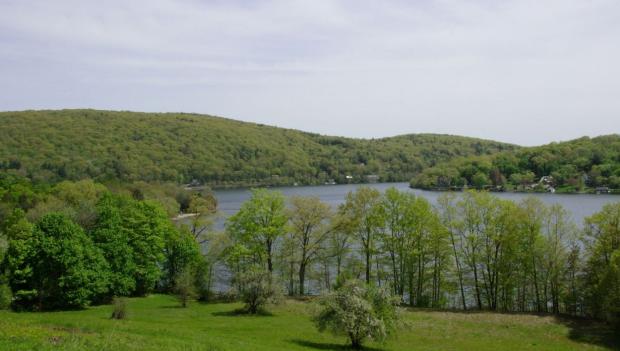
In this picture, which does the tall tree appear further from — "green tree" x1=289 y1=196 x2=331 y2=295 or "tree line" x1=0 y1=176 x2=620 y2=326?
"green tree" x1=289 y1=196 x2=331 y2=295

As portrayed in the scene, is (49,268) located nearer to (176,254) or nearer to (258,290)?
(176,254)

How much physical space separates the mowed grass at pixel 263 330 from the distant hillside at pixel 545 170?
119451mm

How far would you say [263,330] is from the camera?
104 feet

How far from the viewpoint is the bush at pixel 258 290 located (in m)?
39.4

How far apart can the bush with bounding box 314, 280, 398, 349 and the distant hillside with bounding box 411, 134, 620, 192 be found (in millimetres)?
130190

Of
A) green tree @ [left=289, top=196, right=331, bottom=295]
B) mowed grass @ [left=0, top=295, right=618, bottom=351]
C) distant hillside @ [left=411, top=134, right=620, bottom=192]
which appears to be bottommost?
mowed grass @ [left=0, top=295, right=618, bottom=351]

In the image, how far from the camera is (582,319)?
3819cm

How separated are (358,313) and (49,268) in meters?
24.2

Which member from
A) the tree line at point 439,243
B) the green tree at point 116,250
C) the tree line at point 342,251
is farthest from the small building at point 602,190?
the green tree at point 116,250

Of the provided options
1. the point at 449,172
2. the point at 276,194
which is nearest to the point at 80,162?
the point at 449,172

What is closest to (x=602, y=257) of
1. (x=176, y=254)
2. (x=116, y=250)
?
(x=176, y=254)

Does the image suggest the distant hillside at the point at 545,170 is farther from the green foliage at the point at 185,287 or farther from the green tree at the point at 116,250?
the green tree at the point at 116,250

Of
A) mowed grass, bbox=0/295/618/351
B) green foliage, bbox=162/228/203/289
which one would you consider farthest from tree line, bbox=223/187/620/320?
mowed grass, bbox=0/295/618/351

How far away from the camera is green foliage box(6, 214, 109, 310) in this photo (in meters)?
37.0
